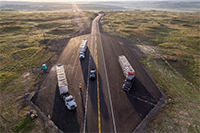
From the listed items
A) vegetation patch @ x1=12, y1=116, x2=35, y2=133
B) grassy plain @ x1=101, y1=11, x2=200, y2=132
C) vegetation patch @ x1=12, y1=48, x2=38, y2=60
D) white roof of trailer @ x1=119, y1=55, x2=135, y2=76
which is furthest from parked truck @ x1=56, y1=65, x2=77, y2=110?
vegetation patch @ x1=12, y1=48, x2=38, y2=60

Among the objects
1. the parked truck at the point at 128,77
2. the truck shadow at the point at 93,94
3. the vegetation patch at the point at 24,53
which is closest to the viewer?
the truck shadow at the point at 93,94

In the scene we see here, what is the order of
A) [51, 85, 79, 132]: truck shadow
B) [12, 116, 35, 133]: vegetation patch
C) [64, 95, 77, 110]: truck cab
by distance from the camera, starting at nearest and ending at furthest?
[12, 116, 35, 133]: vegetation patch
[51, 85, 79, 132]: truck shadow
[64, 95, 77, 110]: truck cab

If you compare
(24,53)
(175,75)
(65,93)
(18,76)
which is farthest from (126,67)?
(24,53)

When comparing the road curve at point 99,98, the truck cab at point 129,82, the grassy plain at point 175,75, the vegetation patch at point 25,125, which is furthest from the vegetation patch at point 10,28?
the truck cab at point 129,82

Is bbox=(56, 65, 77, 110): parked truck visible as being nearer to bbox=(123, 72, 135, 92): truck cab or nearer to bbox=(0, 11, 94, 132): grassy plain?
bbox=(0, 11, 94, 132): grassy plain

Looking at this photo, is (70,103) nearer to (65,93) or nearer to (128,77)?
(65,93)

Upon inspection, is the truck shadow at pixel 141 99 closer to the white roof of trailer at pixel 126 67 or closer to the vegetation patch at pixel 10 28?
the white roof of trailer at pixel 126 67

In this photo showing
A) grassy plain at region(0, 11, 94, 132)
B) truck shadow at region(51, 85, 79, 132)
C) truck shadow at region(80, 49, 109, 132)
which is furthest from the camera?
truck shadow at region(80, 49, 109, 132)

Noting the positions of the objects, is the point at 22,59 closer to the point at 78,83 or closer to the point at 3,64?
the point at 3,64
